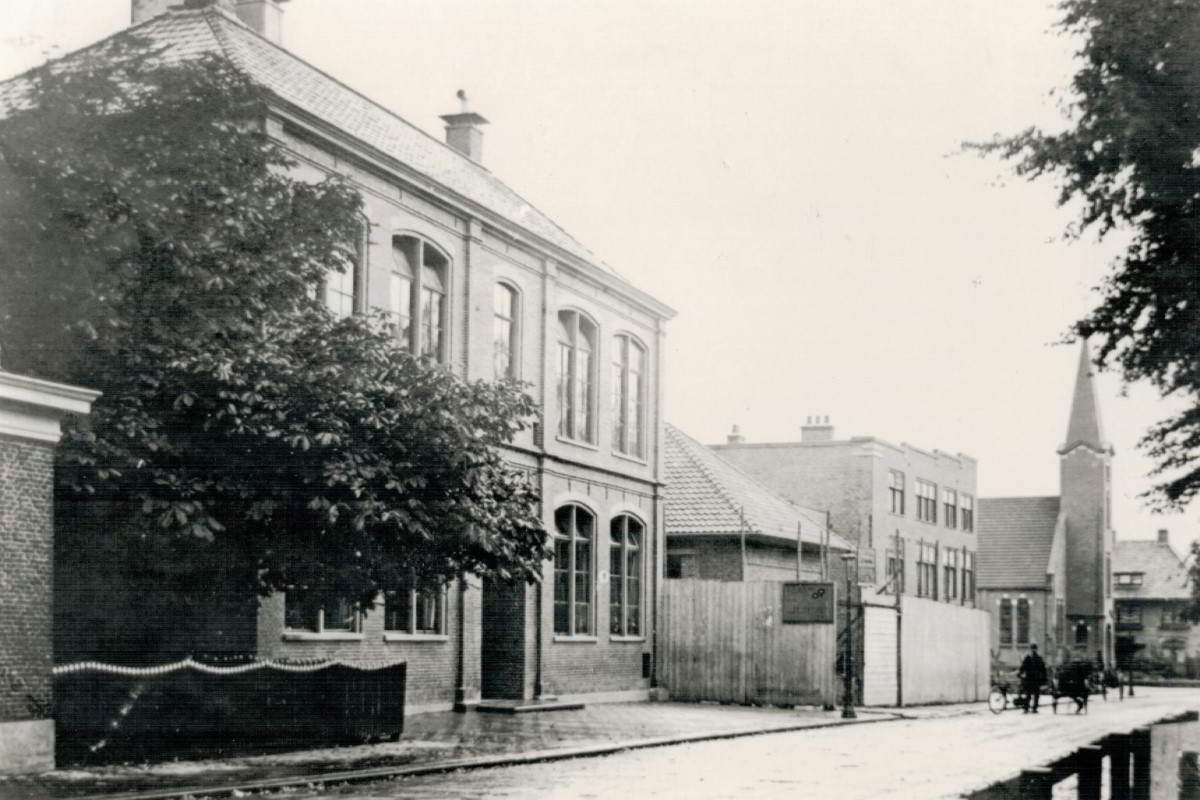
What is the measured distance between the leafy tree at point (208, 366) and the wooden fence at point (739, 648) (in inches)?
520

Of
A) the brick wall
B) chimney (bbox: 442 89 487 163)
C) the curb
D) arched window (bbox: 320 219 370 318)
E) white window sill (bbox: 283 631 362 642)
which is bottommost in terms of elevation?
the curb

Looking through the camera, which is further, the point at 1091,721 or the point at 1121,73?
the point at 1091,721

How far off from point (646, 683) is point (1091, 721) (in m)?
9.03

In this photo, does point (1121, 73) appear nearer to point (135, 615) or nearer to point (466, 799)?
point (466, 799)

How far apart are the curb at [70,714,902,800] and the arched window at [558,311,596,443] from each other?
9.63 metres

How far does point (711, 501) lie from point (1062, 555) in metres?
45.4

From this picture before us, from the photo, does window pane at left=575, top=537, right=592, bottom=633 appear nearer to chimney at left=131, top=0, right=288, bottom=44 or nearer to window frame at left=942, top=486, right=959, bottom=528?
chimney at left=131, top=0, right=288, bottom=44

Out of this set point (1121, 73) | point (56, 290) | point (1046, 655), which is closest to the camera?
point (1121, 73)

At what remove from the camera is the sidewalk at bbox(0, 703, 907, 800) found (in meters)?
13.6

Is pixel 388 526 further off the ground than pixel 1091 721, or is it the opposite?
pixel 388 526

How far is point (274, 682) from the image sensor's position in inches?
668

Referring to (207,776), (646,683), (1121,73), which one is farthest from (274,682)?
(646,683)

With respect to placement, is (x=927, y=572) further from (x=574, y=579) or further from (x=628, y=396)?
(x=574, y=579)

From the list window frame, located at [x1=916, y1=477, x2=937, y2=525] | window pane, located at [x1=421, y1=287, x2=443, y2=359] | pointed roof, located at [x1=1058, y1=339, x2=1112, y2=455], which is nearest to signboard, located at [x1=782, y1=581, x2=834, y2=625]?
window pane, located at [x1=421, y1=287, x2=443, y2=359]
